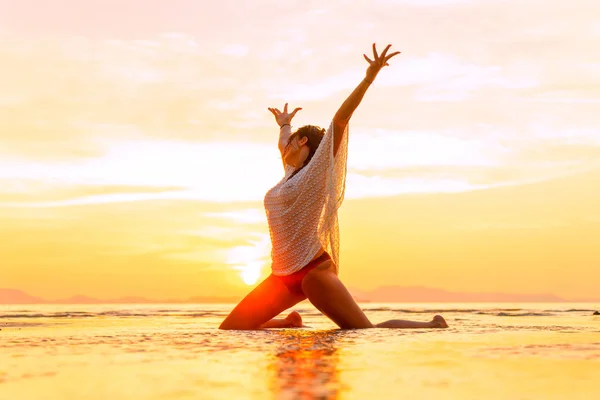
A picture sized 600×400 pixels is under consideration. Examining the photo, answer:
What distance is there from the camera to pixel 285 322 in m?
8.79

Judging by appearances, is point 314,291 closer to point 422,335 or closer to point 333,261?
point 333,261

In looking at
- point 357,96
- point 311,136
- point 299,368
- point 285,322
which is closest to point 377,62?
point 357,96

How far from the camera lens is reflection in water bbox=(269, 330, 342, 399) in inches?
125

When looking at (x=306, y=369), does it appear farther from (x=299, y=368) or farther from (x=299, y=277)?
(x=299, y=277)

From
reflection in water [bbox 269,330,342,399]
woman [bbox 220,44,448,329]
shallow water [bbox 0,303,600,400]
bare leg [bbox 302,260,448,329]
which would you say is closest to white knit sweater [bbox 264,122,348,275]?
woman [bbox 220,44,448,329]

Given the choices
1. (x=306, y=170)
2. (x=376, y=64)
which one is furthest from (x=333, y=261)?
(x=376, y=64)

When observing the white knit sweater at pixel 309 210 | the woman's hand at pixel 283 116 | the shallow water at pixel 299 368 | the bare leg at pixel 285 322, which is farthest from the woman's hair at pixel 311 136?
the shallow water at pixel 299 368

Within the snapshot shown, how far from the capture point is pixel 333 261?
26.1 ft

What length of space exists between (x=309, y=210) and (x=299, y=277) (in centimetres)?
79

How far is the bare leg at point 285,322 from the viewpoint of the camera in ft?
27.7

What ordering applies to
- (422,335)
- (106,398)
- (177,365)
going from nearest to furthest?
(106,398)
(177,365)
(422,335)

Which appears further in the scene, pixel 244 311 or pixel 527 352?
pixel 244 311

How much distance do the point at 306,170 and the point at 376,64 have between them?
1.47 m

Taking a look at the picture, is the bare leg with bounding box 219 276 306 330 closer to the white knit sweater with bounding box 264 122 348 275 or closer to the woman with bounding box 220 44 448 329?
the woman with bounding box 220 44 448 329
